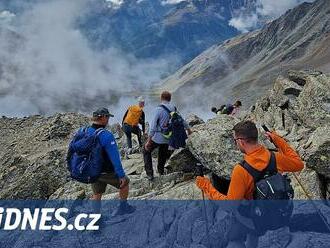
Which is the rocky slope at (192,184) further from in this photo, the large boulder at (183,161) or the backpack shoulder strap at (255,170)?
the backpack shoulder strap at (255,170)

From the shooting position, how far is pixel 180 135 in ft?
45.5

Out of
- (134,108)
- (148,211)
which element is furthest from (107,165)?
(134,108)

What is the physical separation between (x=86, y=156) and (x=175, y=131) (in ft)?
12.9

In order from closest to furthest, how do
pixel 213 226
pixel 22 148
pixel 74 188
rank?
1. pixel 213 226
2. pixel 74 188
3. pixel 22 148

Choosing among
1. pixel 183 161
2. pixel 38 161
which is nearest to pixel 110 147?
pixel 183 161

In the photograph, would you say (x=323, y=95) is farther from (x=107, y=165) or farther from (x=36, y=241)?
(x=36, y=241)

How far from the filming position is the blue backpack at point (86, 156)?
10234mm

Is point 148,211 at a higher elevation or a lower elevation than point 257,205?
lower

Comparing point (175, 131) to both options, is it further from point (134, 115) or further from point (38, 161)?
point (38, 161)

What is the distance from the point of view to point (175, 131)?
45.2 feet

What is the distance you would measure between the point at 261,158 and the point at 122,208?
17.7ft

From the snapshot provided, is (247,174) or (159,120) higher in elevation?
(247,174)

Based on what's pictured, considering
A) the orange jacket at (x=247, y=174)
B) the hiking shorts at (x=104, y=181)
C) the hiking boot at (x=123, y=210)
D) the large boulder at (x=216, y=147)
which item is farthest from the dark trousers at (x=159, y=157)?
the orange jacket at (x=247, y=174)

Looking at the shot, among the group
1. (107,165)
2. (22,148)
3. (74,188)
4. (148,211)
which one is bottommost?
(22,148)
